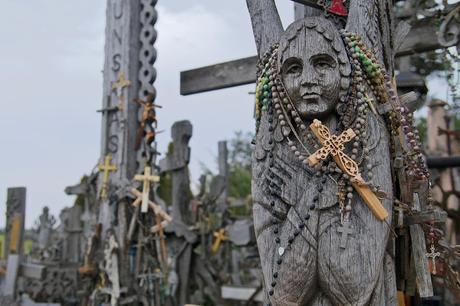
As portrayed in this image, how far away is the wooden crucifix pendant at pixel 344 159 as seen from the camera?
2893 mm

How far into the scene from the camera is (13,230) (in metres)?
8.02

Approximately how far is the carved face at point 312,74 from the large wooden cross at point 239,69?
2349 millimetres

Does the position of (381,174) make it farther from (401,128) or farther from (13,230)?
(13,230)

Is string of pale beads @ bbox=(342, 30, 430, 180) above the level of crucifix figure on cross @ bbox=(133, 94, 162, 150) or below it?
below

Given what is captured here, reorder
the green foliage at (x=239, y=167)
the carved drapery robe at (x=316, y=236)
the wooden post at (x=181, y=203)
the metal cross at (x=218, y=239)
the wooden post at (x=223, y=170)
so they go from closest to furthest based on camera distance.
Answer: the carved drapery robe at (x=316, y=236)
the wooden post at (x=181, y=203)
the metal cross at (x=218, y=239)
the wooden post at (x=223, y=170)
the green foliage at (x=239, y=167)

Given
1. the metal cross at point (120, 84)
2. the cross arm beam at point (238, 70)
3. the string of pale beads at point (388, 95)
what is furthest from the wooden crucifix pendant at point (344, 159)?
the metal cross at point (120, 84)

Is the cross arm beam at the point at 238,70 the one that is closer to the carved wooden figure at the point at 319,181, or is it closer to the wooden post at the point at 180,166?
the wooden post at the point at 180,166

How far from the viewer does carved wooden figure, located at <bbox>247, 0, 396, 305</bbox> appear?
2885 millimetres

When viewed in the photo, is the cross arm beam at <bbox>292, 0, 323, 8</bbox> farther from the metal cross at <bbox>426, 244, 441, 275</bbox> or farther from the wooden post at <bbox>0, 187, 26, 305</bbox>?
the wooden post at <bbox>0, 187, 26, 305</bbox>

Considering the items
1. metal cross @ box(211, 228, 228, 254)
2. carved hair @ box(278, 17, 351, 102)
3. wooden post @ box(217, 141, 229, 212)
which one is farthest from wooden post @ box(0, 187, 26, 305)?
carved hair @ box(278, 17, 351, 102)

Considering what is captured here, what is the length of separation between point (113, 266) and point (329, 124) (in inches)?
166

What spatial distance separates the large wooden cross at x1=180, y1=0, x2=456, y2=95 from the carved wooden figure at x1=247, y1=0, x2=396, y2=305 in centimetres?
235

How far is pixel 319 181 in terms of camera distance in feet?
9.78

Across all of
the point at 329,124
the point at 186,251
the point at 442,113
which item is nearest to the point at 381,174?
the point at 329,124
